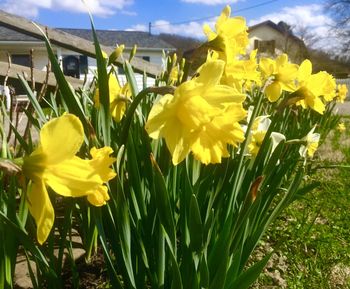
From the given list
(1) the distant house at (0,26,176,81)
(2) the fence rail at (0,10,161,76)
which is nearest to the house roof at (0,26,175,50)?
(1) the distant house at (0,26,176,81)

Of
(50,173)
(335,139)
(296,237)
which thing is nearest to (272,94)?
(296,237)

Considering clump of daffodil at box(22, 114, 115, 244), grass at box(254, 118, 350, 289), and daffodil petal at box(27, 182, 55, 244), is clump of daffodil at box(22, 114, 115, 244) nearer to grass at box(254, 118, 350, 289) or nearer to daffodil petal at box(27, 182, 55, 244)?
daffodil petal at box(27, 182, 55, 244)

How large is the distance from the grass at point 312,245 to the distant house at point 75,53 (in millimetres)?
12556

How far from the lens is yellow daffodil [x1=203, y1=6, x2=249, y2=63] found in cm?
105

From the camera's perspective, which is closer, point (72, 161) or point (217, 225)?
point (72, 161)

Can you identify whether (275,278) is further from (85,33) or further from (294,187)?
(85,33)

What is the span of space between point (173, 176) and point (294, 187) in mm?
348

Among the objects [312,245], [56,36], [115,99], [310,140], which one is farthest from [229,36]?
[56,36]

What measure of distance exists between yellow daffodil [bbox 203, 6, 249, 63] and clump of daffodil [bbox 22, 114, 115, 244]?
0.58 meters

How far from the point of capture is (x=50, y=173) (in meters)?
0.57

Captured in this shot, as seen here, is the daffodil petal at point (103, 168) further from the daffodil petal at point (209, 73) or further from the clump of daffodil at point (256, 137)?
the clump of daffodil at point (256, 137)

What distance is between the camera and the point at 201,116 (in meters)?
0.72

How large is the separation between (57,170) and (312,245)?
1.64 m

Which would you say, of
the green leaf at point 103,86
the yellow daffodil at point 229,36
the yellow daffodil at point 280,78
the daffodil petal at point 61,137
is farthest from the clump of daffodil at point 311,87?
the daffodil petal at point 61,137
